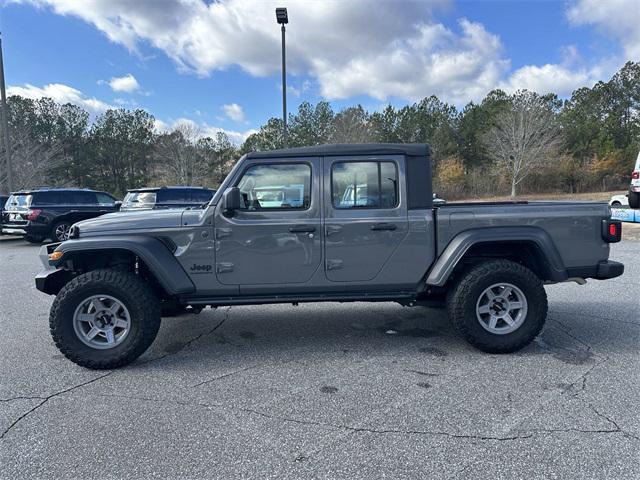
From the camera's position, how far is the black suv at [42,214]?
11.8 m

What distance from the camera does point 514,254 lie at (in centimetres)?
405

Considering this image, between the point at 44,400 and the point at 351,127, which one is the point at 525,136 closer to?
the point at 351,127

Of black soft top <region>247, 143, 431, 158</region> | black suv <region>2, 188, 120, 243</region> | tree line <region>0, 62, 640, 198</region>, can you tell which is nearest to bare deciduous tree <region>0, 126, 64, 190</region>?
tree line <region>0, 62, 640, 198</region>

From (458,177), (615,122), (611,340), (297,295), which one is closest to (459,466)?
(297,295)

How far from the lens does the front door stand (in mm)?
3635

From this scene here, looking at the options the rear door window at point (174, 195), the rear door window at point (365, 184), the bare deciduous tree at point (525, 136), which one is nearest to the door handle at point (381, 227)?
the rear door window at point (365, 184)

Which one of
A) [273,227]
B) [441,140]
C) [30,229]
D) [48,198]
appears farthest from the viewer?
[441,140]

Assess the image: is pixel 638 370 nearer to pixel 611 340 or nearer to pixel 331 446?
pixel 611 340

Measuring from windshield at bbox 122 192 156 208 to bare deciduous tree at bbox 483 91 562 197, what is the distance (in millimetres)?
39170

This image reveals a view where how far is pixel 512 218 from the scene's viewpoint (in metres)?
3.73

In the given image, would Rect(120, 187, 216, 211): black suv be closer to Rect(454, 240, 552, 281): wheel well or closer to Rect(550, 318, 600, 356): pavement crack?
Rect(454, 240, 552, 281): wheel well

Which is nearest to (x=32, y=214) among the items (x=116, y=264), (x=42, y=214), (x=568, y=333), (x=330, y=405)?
(x=42, y=214)

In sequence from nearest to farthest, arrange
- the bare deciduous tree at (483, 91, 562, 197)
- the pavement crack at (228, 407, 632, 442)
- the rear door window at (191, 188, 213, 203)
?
the pavement crack at (228, 407, 632, 442) → the rear door window at (191, 188, 213, 203) → the bare deciduous tree at (483, 91, 562, 197)

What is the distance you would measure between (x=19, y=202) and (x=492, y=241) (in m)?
13.7
